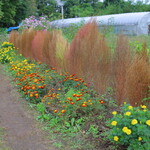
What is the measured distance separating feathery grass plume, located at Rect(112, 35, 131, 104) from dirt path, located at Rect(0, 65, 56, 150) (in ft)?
4.46

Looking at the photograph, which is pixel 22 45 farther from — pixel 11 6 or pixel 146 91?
pixel 11 6

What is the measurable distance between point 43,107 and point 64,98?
0.39m

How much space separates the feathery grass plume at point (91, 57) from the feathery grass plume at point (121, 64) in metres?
0.45

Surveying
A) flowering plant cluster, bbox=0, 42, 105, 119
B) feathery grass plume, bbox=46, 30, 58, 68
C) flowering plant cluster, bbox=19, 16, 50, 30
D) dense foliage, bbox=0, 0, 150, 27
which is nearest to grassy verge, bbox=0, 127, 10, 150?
flowering plant cluster, bbox=0, 42, 105, 119

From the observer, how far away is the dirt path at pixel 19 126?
3199mm

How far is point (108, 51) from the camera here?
4.65 meters

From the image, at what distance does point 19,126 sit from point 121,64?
72.2 inches

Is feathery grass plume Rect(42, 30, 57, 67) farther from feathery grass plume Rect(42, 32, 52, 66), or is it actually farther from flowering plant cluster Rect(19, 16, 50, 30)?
flowering plant cluster Rect(19, 16, 50, 30)

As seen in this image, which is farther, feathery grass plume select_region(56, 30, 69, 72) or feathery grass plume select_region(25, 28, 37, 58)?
feathery grass plume select_region(25, 28, 37, 58)

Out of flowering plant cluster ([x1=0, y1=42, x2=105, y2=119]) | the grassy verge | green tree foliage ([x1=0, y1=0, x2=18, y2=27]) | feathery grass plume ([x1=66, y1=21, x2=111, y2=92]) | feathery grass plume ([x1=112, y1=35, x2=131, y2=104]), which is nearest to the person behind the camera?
the grassy verge

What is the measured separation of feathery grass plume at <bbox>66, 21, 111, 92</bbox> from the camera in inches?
185

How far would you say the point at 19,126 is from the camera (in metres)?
3.81

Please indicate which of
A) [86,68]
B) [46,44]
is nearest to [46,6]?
[46,44]

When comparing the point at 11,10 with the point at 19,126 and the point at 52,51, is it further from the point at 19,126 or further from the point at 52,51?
the point at 19,126
